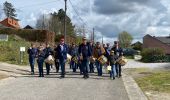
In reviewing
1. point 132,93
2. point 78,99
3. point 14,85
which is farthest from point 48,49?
point 78,99

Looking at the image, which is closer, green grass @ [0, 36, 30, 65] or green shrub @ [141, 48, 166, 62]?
green grass @ [0, 36, 30, 65]

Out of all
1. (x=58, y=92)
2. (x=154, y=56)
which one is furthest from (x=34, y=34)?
(x=58, y=92)

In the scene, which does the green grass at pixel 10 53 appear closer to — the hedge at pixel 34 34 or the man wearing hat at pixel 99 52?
the man wearing hat at pixel 99 52

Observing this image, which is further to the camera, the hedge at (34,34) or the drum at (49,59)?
the hedge at (34,34)

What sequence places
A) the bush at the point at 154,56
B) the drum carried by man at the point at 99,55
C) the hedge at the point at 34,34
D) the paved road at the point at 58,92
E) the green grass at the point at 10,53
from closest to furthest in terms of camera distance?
the paved road at the point at 58,92, the drum carried by man at the point at 99,55, the green grass at the point at 10,53, the hedge at the point at 34,34, the bush at the point at 154,56

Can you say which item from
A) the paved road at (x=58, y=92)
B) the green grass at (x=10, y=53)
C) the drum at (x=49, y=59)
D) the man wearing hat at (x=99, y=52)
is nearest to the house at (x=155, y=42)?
the green grass at (x=10, y=53)

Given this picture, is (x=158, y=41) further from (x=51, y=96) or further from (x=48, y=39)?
(x=51, y=96)

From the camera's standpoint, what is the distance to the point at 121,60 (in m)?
22.5

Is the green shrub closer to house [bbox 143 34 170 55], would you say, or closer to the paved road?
house [bbox 143 34 170 55]

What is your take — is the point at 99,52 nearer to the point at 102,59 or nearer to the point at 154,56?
the point at 102,59

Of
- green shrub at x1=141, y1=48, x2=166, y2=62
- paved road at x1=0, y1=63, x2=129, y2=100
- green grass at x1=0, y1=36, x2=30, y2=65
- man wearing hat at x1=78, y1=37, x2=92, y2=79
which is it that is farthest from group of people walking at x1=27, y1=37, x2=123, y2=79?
green shrub at x1=141, y1=48, x2=166, y2=62

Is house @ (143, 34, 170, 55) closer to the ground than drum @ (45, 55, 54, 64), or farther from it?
farther from it

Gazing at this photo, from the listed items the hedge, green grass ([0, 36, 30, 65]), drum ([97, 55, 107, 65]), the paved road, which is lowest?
the paved road

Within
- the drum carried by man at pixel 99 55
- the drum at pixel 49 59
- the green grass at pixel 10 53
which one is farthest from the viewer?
the green grass at pixel 10 53
